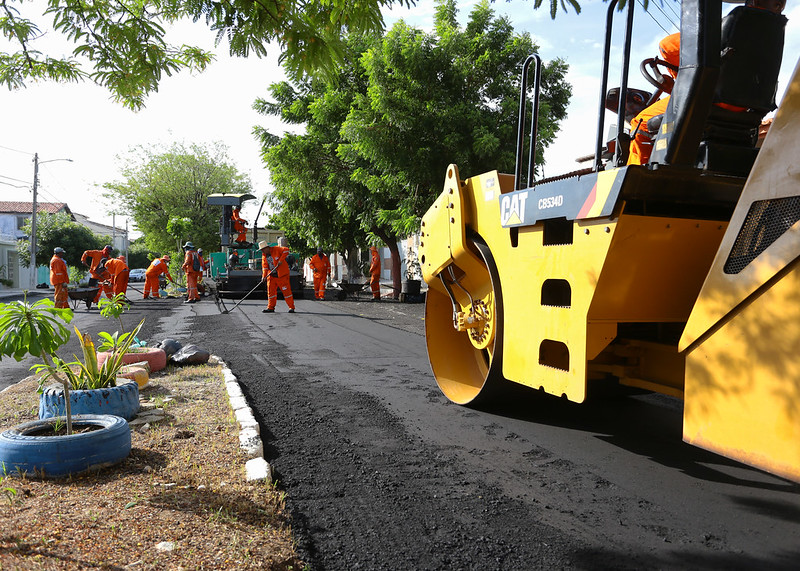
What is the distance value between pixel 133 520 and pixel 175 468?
0.75 meters

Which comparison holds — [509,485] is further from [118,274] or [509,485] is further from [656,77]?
[118,274]

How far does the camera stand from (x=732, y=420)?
2219 millimetres

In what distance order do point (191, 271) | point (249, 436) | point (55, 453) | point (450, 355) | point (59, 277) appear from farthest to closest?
1. point (191, 271)
2. point (59, 277)
3. point (450, 355)
4. point (249, 436)
5. point (55, 453)

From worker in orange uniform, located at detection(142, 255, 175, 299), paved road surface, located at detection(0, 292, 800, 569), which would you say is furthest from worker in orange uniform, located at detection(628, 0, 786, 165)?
worker in orange uniform, located at detection(142, 255, 175, 299)

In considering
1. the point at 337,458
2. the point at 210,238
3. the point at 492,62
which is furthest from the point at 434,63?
the point at 210,238

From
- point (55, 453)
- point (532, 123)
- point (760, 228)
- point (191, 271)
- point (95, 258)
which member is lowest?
point (55, 453)

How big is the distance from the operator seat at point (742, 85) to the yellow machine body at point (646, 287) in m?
0.18

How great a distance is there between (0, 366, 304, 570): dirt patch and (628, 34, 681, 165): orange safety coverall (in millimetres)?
2798

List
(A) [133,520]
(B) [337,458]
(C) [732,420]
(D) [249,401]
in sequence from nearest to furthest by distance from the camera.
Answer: (C) [732,420], (A) [133,520], (B) [337,458], (D) [249,401]

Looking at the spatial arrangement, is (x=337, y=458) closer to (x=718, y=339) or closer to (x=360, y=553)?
(x=360, y=553)

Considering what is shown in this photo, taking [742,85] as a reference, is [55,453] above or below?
below

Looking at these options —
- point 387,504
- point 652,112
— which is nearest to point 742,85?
point 652,112

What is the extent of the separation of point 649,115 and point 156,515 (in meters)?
3.34

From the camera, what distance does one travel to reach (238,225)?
71.4 ft
